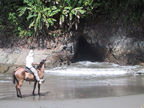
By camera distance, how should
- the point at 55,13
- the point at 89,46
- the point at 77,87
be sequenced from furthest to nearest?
the point at 89,46 → the point at 55,13 → the point at 77,87

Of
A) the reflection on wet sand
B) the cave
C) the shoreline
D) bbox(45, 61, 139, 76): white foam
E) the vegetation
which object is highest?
the vegetation

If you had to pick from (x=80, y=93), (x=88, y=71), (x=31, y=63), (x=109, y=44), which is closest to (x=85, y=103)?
(x=80, y=93)

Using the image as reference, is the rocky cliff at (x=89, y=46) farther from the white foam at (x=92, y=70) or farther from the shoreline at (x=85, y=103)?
the shoreline at (x=85, y=103)

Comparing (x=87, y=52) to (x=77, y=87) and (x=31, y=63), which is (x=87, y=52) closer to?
(x=77, y=87)

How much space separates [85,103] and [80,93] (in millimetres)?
1732

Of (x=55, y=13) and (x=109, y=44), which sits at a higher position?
(x=55, y=13)

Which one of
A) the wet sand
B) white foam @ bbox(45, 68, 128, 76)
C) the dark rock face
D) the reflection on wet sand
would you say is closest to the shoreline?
the wet sand

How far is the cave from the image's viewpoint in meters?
19.7

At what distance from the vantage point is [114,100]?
898cm

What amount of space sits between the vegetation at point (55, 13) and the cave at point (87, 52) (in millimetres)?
1507

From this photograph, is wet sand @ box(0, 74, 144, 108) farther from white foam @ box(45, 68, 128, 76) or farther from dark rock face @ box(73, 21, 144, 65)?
dark rock face @ box(73, 21, 144, 65)

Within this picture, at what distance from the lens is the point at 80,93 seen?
10469mm

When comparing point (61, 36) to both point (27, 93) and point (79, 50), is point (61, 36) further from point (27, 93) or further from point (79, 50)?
point (27, 93)

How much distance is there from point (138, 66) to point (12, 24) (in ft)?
32.7
